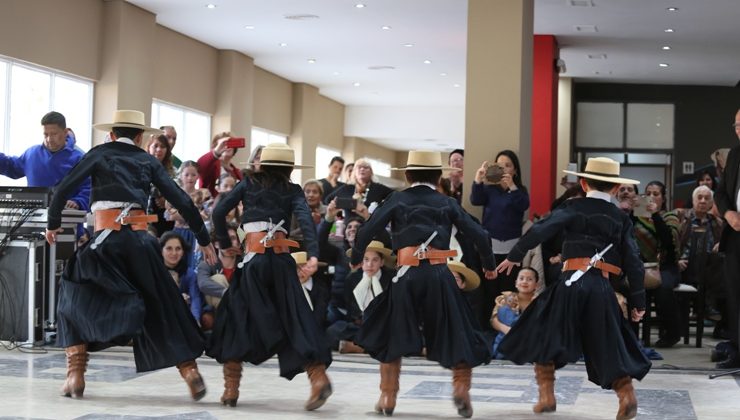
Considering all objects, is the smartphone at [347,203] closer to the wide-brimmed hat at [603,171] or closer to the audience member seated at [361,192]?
the audience member seated at [361,192]

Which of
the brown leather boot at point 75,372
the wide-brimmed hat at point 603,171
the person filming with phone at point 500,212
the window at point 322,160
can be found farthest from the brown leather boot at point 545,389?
the window at point 322,160

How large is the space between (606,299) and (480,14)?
498cm

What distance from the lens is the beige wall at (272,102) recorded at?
21.8 meters

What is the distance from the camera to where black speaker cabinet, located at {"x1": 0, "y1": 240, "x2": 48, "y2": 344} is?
8.80 metres

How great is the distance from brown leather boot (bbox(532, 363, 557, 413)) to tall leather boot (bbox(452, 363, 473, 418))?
1.34 ft

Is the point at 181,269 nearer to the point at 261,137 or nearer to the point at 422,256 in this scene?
the point at 422,256

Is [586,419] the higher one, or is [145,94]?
[145,94]

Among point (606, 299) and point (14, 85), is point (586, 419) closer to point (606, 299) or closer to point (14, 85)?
point (606, 299)

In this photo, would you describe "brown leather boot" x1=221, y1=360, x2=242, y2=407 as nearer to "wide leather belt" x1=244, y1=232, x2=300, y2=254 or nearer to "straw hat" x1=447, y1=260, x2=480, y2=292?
"wide leather belt" x1=244, y1=232, x2=300, y2=254

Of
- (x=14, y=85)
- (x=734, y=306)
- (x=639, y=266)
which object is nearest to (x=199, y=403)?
(x=639, y=266)

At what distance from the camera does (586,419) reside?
6055 millimetres

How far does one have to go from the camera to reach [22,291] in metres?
8.85

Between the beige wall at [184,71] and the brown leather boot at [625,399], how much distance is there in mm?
11716

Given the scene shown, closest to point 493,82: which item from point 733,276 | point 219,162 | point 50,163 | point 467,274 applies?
point 219,162
